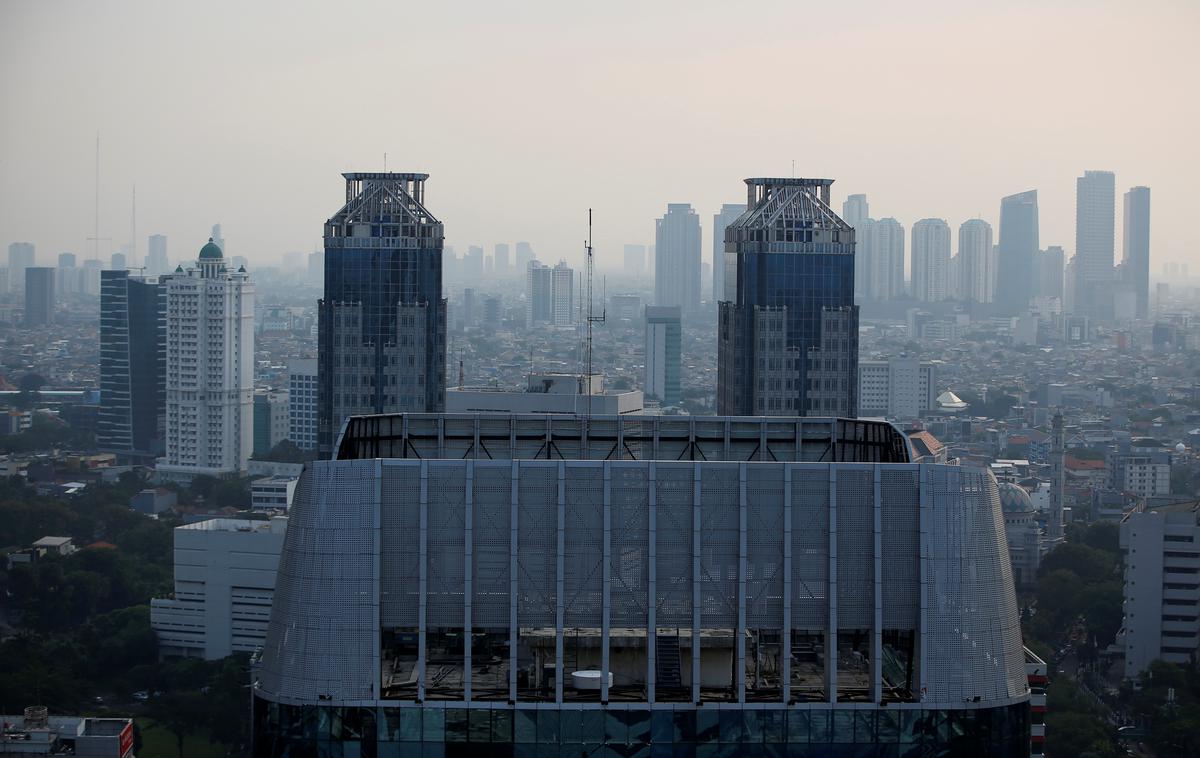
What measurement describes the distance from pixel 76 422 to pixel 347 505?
381 ft

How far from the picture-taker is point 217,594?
5900 centimetres

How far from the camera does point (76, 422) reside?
12725 centimetres

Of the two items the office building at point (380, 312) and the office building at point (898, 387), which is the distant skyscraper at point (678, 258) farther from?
the office building at point (380, 312)

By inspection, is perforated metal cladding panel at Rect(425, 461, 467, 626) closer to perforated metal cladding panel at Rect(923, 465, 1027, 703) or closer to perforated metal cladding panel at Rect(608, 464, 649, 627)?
perforated metal cladding panel at Rect(608, 464, 649, 627)

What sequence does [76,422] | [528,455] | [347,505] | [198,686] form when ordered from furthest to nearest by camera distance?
[76,422] < [198,686] < [528,455] < [347,505]

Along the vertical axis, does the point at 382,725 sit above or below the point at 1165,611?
above

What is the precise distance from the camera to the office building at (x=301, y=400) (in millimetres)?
124000

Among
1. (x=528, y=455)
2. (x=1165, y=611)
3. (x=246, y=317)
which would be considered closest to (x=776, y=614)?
(x=528, y=455)

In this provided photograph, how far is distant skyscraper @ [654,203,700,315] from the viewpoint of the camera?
186125mm

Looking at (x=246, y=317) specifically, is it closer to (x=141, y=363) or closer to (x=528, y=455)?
(x=141, y=363)

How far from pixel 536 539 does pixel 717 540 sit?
1664 mm

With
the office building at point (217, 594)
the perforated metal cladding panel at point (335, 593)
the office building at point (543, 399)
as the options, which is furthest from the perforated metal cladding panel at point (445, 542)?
the office building at point (217, 594)

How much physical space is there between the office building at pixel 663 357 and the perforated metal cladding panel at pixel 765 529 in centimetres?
13900

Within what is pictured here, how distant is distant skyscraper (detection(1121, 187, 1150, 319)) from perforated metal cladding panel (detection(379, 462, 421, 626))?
14349 cm
